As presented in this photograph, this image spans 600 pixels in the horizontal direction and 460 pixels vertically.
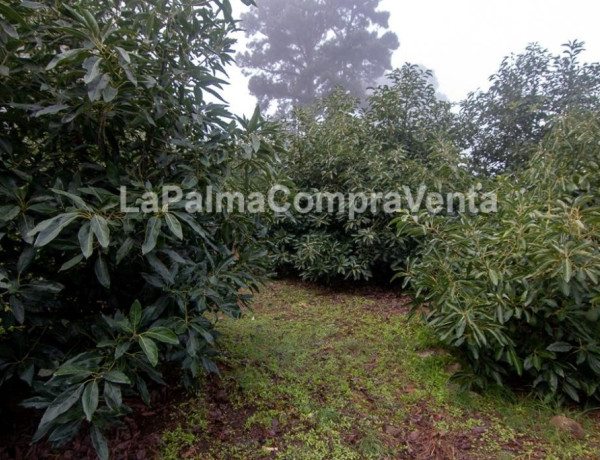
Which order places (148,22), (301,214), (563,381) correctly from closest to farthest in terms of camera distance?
1. (148,22)
2. (563,381)
3. (301,214)

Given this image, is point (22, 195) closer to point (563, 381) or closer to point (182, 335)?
point (182, 335)

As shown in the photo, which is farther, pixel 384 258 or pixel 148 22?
pixel 384 258

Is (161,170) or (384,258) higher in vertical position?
(161,170)

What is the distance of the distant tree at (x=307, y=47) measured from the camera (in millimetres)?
16516

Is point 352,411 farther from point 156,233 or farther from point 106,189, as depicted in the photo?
point 106,189

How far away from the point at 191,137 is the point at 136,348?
1001mm

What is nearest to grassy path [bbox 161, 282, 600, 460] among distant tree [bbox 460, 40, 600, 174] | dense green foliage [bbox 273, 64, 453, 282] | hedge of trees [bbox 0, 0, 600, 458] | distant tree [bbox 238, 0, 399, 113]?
hedge of trees [bbox 0, 0, 600, 458]

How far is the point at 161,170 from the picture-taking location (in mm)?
1594

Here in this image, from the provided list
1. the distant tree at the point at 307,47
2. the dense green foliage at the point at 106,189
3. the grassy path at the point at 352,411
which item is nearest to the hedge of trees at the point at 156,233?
the dense green foliage at the point at 106,189

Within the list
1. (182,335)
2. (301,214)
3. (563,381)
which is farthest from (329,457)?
(301,214)

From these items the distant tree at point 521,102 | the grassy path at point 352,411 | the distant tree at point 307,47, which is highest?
the distant tree at point 307,47

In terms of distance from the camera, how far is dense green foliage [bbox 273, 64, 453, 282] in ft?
12.8

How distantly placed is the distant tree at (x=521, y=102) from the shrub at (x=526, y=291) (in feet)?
9.18

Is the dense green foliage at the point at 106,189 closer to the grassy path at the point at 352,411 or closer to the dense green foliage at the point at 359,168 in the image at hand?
the grassy path at the point at 352,411
